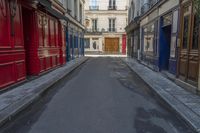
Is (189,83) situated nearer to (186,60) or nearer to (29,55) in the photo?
(186,60)

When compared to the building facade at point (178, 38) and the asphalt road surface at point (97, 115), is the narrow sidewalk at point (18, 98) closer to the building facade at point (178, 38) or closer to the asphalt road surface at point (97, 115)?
the asphalt road surface at point (97, 115)

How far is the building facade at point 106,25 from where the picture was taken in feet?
132

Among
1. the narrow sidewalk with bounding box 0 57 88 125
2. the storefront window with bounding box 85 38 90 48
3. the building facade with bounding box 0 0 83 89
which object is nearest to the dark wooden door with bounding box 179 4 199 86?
the narrow sidewalk with bounding box 0 57 88 125

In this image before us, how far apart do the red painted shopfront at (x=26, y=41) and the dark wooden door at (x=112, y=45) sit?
84.3 ft

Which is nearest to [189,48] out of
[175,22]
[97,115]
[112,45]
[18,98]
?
[175,22]

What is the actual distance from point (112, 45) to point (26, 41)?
1246 inches

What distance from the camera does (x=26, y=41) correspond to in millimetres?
9891

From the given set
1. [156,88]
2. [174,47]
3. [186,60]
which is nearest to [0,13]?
[156,88]

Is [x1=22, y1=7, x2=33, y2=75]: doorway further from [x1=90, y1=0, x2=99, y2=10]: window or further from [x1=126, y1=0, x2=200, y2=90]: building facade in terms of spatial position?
[x1=90, y1=0, x2=99, y2=10]: window

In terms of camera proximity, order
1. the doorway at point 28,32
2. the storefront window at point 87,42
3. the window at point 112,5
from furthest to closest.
Answer: the storefront window at point 87,42
the window at point 112,5
the doorway at point 28,32

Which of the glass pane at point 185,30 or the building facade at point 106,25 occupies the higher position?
the building facade at point 106,25

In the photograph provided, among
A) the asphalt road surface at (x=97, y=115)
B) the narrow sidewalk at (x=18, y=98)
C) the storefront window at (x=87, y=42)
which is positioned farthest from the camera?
the storefront window at (x=87, y=42)

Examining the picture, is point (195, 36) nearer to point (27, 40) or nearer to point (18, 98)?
point (18, 98)

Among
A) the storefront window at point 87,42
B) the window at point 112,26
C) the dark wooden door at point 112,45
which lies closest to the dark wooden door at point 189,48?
the dark wooden door at point 112,45
